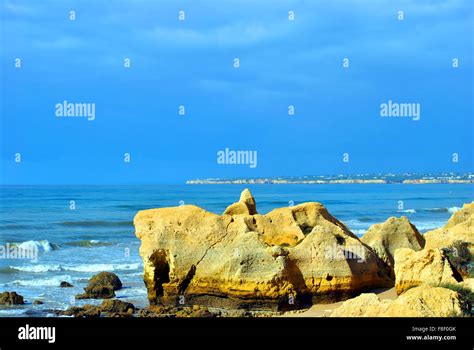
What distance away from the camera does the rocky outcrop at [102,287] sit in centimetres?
2138

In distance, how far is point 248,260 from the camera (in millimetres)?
17562

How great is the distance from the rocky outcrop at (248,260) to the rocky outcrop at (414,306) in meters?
4.49

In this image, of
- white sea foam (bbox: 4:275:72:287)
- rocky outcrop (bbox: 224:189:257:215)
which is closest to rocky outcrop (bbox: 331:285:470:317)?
rocky outcrop (bbox: 224:189:257:215)

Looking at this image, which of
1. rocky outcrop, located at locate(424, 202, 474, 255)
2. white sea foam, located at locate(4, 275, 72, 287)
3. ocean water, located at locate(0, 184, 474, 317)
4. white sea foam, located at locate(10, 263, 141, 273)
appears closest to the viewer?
rocky outcrop, located at locate(424, 202, 474, 255)

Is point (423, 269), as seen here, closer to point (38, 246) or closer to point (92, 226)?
point (38, 246)

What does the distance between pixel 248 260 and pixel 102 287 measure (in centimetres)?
578

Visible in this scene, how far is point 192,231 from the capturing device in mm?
18781

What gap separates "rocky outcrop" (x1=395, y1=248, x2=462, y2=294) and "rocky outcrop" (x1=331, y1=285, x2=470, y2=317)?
3.02 meters

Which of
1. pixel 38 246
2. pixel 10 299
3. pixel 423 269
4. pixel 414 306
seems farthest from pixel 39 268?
pixel 414 306

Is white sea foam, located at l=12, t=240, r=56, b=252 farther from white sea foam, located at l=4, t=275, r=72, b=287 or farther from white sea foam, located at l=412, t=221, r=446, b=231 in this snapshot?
Result: white sea foam, located at l=412, t=221, r=446, b=231

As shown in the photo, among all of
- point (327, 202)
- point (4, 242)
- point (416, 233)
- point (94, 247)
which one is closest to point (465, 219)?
point (416, 233)

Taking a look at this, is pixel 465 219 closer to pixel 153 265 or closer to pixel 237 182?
pixel 153 265

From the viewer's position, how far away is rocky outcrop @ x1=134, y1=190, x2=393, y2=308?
17.5 meters
